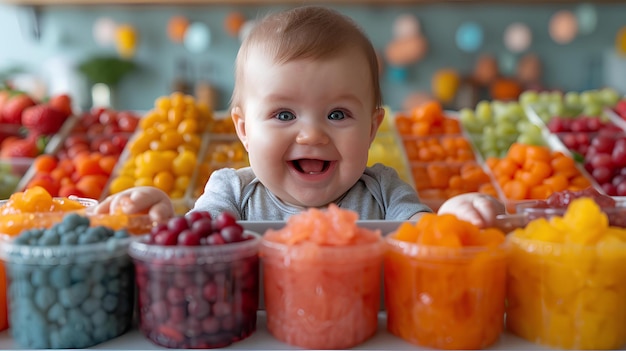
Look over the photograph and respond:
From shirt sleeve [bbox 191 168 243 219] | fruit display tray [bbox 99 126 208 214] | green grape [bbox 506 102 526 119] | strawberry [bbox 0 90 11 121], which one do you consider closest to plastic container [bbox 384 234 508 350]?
shirt sleeve [bbox 191 168 243 219]

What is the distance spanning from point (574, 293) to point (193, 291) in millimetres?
470

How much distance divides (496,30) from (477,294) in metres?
4.43

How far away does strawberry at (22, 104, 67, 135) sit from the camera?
298 cm

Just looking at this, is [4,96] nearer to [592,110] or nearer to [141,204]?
[141,204]

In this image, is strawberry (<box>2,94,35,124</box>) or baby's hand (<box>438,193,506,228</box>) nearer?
baby's hand (<box>438,193,506,228</box>)

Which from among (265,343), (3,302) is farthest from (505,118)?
(3,302)

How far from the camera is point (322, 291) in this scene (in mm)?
757

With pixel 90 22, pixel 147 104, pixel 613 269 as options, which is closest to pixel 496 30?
pixel 147 104

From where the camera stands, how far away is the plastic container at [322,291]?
2.47ft

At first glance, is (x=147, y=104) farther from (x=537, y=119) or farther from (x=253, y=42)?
(x=253, y=42)

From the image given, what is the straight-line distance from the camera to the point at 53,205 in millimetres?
988

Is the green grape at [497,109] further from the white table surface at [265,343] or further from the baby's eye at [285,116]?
the white table surface at [265,343]

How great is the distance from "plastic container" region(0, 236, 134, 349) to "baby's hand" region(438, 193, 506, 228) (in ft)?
1.55

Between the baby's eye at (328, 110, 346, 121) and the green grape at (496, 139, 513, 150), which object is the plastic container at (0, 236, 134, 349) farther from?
the green grape at (496, 139, 513, 150)
